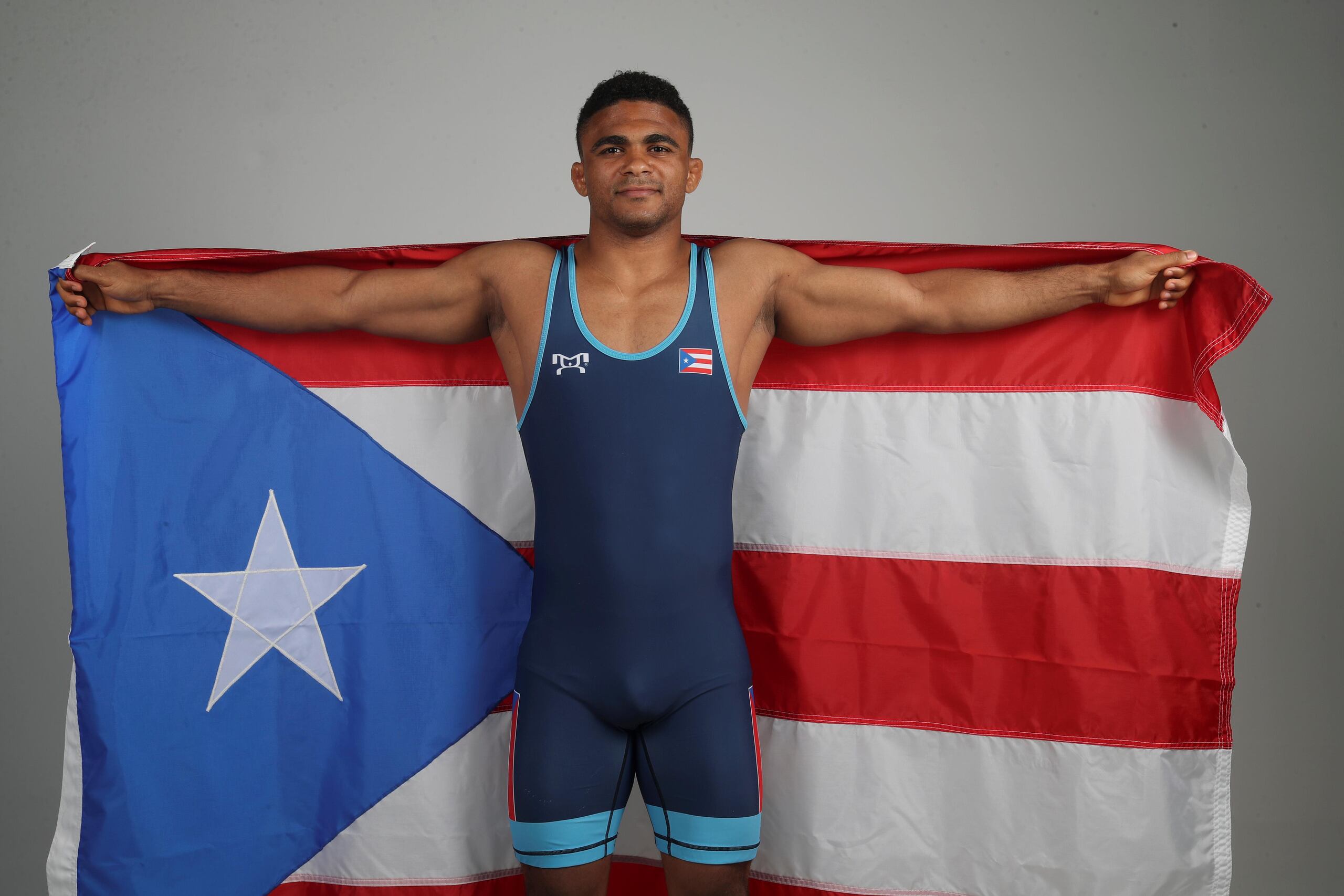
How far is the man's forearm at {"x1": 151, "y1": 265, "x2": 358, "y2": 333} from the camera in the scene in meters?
2.04

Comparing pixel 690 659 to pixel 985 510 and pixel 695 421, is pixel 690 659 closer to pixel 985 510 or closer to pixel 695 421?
pixel 695 421

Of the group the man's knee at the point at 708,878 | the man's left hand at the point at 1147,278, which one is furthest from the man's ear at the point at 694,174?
the man's knee at the point at 708,878

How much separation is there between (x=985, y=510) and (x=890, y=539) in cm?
22

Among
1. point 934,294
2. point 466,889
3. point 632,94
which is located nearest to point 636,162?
point 632,94

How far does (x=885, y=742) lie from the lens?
7.32ft

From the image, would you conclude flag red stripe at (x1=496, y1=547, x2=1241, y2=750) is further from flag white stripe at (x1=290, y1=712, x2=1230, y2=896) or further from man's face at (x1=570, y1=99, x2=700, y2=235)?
man's face at (x1=570, y1=99, x2=700, y2=235)

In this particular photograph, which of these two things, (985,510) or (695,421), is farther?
(985,510)

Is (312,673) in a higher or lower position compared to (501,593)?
lower

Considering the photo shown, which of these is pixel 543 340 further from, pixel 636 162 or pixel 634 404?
pixel 636 162

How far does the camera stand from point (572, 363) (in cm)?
189

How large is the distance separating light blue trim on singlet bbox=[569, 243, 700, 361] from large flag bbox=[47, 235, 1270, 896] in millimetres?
299

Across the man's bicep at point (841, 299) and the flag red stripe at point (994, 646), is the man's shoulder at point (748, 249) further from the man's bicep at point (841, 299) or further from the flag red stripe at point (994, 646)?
the flag red stripe at point (994, 646)

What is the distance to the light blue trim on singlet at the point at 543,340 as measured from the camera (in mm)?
1912

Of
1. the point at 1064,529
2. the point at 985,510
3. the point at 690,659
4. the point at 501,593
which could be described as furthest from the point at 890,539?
the point at 501,593
